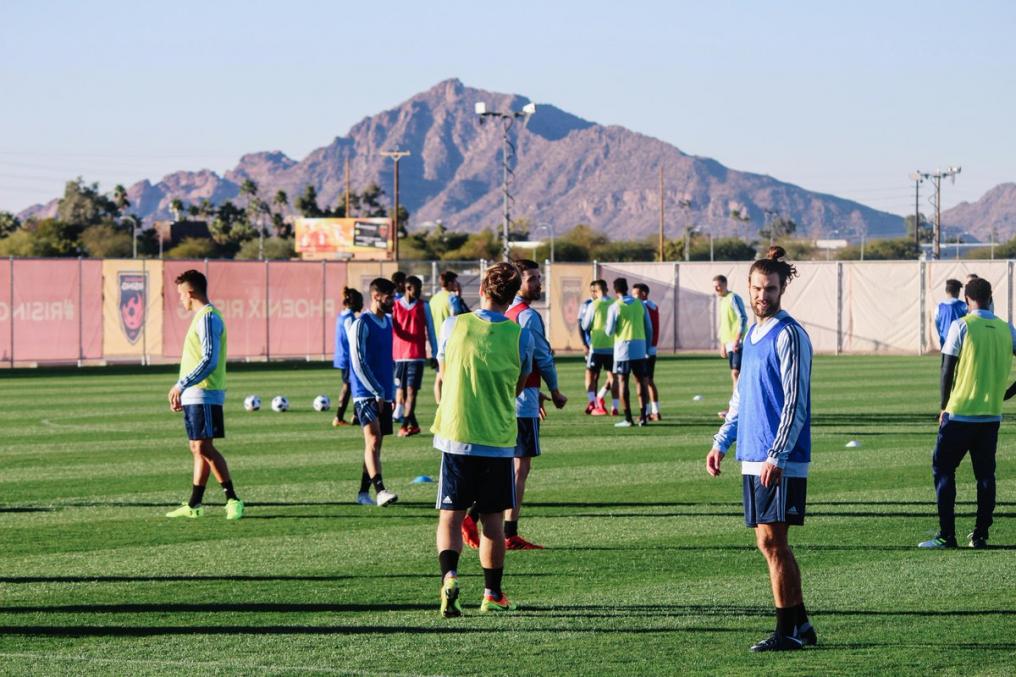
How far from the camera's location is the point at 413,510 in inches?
520

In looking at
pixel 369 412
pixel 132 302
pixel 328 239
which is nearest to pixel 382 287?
pixel 369 412

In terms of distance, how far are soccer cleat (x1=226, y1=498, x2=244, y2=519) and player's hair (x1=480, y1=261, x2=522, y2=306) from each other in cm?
485

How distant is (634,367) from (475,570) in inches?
453

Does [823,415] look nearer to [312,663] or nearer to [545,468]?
[545,468]

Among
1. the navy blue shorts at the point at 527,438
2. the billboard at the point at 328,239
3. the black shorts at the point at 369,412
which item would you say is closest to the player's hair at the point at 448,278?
the black shorts at the point at 369,412

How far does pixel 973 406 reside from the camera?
11086 mm

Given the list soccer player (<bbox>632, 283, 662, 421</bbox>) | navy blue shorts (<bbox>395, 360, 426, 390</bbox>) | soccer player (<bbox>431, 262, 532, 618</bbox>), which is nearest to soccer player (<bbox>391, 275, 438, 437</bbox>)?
navy blue shorts (<bbox>395, 360, 426, 390</bbox>)

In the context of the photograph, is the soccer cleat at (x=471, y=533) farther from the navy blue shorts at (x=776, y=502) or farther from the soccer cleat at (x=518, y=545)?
the navy blue shorts at (x=776, y=502)

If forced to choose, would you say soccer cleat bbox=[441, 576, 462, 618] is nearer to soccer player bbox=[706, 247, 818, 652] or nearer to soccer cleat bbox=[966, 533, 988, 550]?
soccer player bbox=[706, 247, 818, 652]

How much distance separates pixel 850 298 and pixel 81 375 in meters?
25.6

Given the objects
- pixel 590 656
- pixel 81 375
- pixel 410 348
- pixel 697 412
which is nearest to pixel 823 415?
pixel 697 412

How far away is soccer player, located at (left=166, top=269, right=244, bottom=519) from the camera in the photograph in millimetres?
12414

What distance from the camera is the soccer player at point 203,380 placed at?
40.7ft

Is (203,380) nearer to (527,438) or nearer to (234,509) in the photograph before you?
(234,509)
